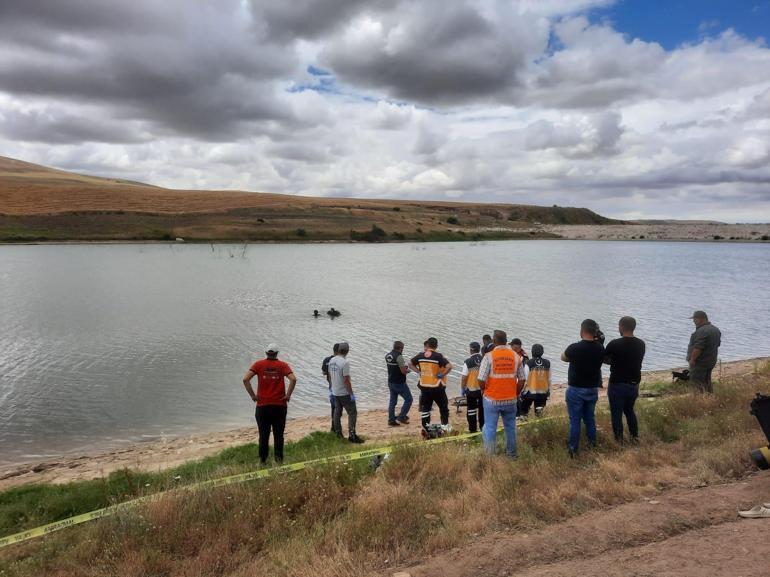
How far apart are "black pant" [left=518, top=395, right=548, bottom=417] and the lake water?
5.12m

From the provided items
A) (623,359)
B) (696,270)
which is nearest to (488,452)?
(623,359)

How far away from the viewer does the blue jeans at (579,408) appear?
7719 mm

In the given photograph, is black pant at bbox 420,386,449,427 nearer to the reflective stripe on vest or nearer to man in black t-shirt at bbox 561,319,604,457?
the reflective stripe on vest

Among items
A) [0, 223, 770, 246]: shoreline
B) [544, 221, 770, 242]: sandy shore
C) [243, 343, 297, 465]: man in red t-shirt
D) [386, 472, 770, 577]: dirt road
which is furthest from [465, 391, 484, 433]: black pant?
[544, 221, 770, 242]: sandy shore

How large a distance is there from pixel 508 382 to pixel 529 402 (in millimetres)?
4067

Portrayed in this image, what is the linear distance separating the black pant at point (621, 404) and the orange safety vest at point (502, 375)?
144 cm

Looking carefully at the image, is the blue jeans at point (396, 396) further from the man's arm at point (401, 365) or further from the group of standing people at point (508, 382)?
the man's arm at point (401, 365)

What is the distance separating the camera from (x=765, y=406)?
22.3ft

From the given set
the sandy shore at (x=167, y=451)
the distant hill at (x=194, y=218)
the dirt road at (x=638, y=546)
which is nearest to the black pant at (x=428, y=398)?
the sandy shore at (x=167, y=451)

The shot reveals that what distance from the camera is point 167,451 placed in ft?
37.7

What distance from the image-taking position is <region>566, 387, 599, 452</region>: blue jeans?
7719 millimetres

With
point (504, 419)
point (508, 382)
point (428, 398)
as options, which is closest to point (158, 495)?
point (504, 419)

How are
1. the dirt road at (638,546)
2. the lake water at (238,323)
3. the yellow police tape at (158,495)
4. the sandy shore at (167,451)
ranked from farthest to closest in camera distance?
1. the lake water at (238,323)
2. the sandy shore at (167,451)
3. the yellow police tape at (158,495)
4. the dirt road at (638,546)

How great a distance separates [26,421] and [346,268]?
145ft
